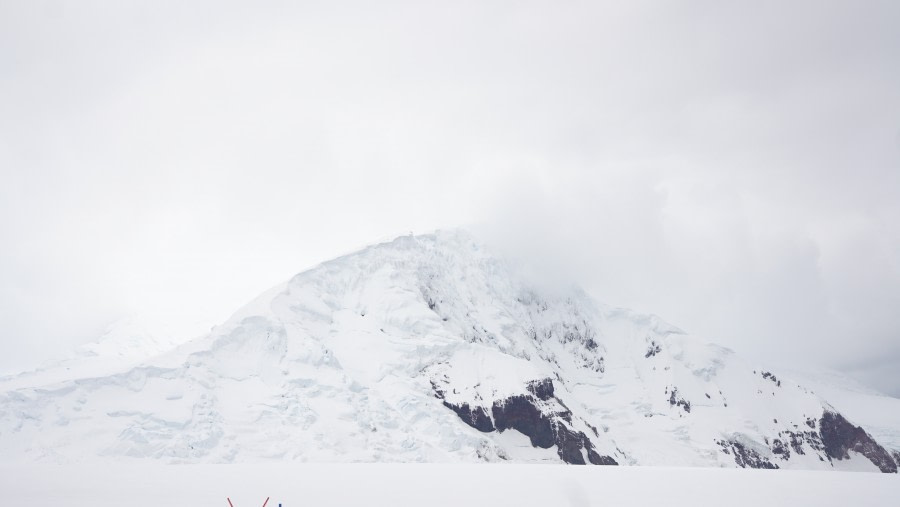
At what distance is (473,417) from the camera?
139 metres

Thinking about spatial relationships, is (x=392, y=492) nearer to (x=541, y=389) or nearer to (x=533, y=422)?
(x=533, y=422)

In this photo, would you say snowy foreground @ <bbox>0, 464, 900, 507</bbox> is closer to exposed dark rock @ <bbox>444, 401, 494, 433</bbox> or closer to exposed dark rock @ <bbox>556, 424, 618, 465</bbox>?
exposed dark rock @ <bbox>444, 401, 494, 433</bbox>

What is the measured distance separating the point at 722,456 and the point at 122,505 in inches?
7755

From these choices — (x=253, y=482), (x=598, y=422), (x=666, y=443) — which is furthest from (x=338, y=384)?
(x=666, y=443)

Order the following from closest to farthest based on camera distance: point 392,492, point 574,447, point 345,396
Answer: point 392,492 → point 345,396 → point 574,447

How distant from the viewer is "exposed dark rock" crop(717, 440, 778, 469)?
190613 mm

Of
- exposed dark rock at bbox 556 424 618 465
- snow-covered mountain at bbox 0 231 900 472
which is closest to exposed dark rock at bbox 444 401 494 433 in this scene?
snow-covered mountain at bbox 0 231 900 472

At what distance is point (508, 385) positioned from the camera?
14750 cm

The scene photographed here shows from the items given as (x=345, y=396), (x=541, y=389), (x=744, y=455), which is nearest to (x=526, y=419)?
(x=541, y=389)

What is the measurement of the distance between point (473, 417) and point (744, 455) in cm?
11823

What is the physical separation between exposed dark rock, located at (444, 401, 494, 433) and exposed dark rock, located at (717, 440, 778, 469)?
105 meters

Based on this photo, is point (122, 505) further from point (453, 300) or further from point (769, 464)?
point (769, 464)

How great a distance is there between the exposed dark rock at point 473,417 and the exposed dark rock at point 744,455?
4131 inches

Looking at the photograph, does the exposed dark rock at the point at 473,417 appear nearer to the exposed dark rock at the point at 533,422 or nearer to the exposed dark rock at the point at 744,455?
the exposed dark rock at the point at 533,422
